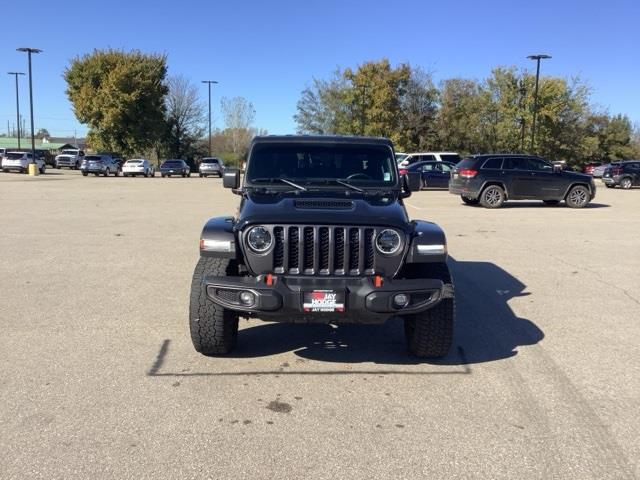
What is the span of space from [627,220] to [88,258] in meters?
13.2

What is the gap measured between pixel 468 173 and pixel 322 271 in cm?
1560

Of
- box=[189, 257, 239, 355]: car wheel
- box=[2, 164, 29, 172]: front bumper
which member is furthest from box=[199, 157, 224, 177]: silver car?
box=[189, 257, 239, 355]: car wheel

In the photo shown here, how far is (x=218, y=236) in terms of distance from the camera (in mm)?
4332

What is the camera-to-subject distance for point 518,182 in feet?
Result: 61.5

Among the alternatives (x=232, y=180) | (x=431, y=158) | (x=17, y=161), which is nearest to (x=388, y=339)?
(x=232, y=180)

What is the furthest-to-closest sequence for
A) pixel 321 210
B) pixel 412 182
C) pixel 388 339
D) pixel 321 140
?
pixel 412 182
pixel 321 140
pixel 388 339
pixel 321 210

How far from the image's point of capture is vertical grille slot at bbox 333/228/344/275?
420 centimetres

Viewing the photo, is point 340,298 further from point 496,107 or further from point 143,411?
point 496,107

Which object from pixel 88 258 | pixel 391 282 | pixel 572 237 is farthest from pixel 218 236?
pixel 572 237

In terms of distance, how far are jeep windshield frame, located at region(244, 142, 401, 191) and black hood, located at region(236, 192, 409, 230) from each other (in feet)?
1.75

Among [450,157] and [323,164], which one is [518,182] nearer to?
[450,157]

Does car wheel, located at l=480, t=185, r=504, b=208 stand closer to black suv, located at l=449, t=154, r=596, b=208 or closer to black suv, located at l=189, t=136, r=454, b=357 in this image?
black suv, located at l=449, t=154, r=596, b=208

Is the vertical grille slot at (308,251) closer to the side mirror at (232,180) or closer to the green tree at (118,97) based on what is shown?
the side mirror at (232,180)

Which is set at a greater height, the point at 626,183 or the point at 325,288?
the point at 626,183
